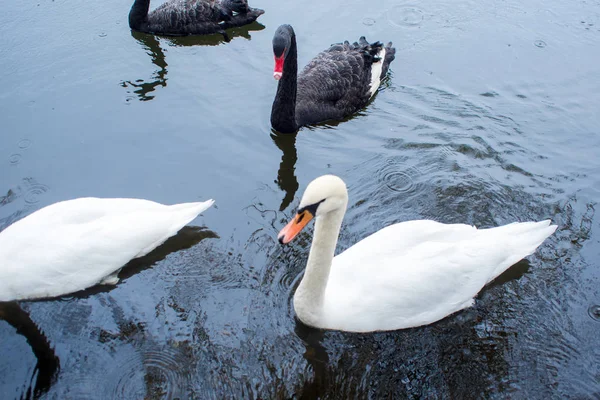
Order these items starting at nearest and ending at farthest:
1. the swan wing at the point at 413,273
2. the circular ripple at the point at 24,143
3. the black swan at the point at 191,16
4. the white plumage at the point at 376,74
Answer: the swan wing at the point at 413,273
the circular ripple at the point at 24,143
the white plumage at the point at 376,74
the black swan at the point at 191,16

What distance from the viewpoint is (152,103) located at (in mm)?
7070

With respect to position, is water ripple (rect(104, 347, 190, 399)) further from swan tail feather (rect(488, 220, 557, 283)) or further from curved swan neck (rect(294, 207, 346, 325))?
swan tail feather (rect(488, 220, 557, 283))

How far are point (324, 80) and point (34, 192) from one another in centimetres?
395

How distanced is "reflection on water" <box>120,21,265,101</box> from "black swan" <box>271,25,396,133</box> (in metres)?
1.89

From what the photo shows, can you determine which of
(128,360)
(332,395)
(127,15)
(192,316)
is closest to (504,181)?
(332,395)

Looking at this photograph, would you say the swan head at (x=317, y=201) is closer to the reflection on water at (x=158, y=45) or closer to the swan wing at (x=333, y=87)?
the swan wing at (x=333, y=87)

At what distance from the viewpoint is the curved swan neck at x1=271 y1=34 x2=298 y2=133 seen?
6477 millimetres

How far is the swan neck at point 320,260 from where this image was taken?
372 centimetres

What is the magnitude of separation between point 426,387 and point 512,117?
4420 mm

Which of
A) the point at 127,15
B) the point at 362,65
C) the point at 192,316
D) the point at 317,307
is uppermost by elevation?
the point at 127,15

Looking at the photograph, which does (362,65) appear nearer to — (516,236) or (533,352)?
(516,236)

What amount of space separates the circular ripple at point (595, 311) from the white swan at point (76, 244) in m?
3.72

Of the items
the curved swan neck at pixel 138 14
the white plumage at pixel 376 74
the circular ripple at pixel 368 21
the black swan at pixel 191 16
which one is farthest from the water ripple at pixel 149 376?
the circular ripple at pixel 368 21

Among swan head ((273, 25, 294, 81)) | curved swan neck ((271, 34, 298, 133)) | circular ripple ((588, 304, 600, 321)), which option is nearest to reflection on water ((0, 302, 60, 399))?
curved swan neck ((271, 34, 298, 133))
